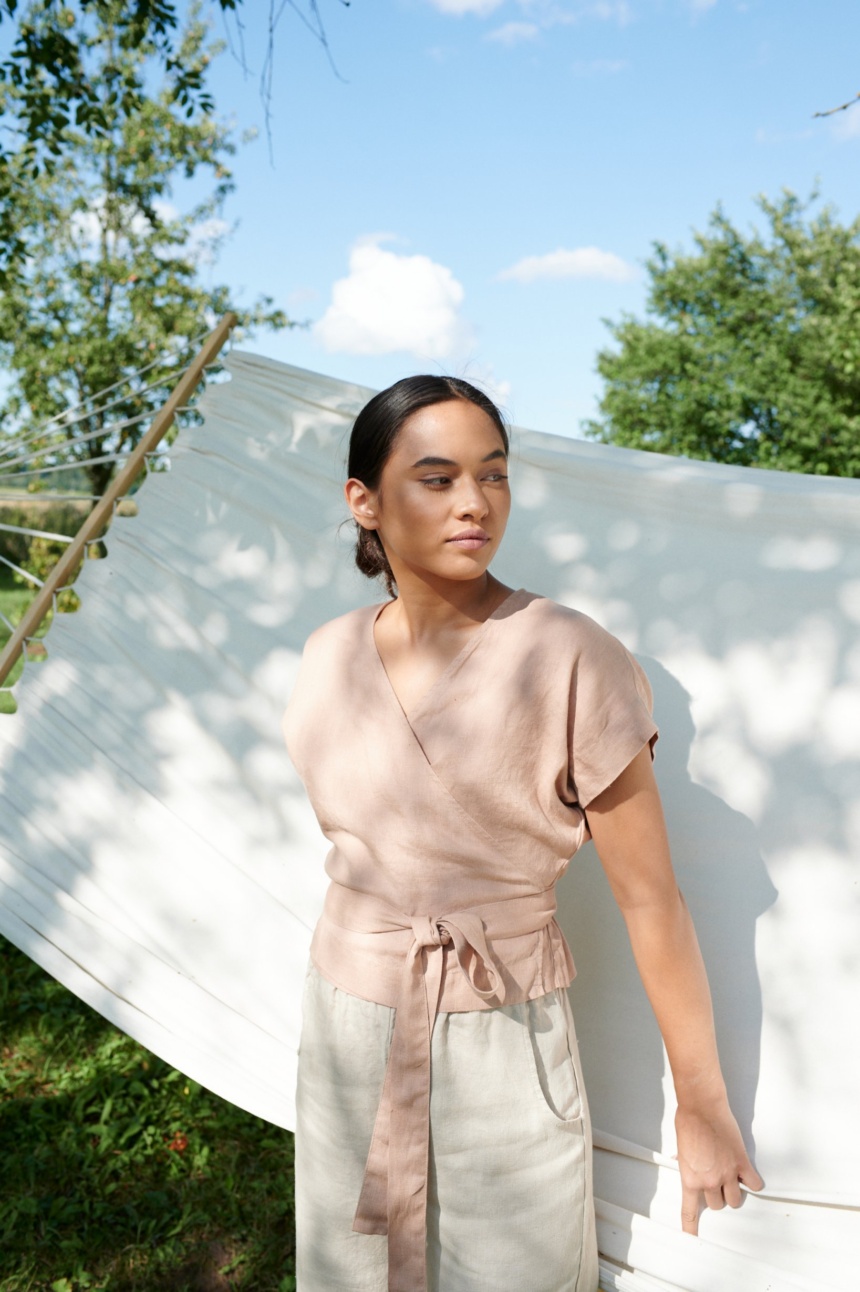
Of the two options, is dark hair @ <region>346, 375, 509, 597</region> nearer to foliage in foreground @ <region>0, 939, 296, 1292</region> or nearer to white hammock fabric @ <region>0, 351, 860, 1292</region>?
white hammock fabric @ <region>0, 351, 860, 1292</region>

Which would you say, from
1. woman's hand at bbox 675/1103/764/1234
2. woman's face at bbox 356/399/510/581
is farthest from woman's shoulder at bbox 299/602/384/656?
woman's hand at bbox 675/1103/764/1234

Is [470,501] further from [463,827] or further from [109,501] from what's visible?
[109,501]

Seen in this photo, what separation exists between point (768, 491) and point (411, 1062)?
0.99m

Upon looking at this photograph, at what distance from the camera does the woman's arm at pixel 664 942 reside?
1.19 meters

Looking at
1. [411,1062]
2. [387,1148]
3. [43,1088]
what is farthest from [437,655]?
[43,1088]

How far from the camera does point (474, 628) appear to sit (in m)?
1.27

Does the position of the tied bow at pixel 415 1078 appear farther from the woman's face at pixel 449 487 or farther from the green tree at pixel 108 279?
the green tree at pixel 108 279

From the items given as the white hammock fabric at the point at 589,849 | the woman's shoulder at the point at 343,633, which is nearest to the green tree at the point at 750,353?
the white hammock fabric at the point at 589,849

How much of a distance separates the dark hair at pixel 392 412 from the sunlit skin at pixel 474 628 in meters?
0.01

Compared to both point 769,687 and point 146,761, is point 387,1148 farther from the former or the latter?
point 146,761

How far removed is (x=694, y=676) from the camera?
1598mm

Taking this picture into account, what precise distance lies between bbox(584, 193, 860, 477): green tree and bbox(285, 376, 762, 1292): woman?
11197 millimetres

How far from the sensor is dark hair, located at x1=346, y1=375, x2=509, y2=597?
1.23 metres

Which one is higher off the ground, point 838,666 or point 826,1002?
point 838,666
